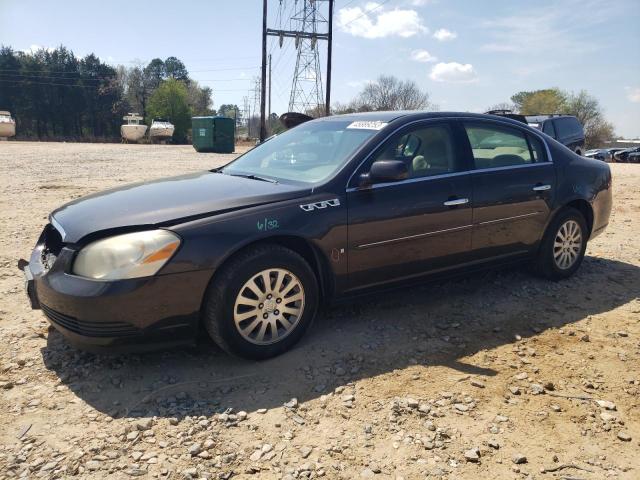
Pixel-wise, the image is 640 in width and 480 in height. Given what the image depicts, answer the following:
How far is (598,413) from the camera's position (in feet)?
9.20

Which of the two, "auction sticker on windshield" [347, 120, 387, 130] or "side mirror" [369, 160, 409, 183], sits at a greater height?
"auction sticker on windshield" [347, 120, 387, 130]

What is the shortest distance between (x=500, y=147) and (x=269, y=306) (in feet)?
8.54

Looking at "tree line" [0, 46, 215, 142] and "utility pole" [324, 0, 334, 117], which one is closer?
"utility pole" [324, 0, 334, 117]

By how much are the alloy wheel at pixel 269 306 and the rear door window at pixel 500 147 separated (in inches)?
77.8

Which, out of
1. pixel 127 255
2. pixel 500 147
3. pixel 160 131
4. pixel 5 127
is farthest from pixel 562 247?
pixel 5 127

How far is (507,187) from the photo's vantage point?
4.35 metres

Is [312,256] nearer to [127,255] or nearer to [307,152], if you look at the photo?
[307,152]

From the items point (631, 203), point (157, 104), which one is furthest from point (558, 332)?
point (157, 104)

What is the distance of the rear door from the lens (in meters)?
4.23

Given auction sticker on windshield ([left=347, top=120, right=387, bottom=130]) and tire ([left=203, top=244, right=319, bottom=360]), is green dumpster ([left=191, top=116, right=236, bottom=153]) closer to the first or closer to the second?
auction sticker on windshield ([left=347, top=120, right=387, bottom=130])

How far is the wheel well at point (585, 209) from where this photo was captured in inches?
196

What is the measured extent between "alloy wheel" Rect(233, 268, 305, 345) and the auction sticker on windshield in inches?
54.6

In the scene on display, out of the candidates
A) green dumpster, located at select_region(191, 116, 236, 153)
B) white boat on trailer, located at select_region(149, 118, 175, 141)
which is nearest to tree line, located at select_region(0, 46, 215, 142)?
white boat on trailer, located at select_region(149, 118, 175, 141)

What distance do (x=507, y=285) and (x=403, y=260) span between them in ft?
5.14
